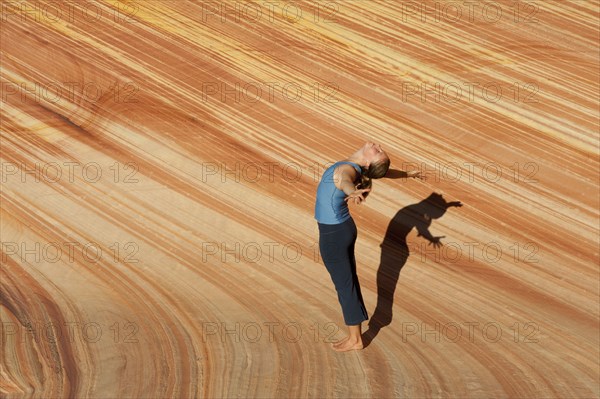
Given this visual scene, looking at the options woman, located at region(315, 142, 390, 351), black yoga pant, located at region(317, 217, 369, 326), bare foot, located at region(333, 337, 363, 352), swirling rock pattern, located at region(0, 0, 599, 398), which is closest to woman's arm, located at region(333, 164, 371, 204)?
woman, located at region(315, 142, 390, 351)

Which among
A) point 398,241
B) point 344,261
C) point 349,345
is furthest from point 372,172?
point 398,241

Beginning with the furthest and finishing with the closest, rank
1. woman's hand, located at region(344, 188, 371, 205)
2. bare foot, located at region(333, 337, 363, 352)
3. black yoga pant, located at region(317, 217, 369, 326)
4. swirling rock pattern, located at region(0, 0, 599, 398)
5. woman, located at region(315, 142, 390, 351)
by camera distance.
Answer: bare foot, located at region(333, 337, 363, 352) → swirling rock pattern, located at region(0, 0, 599, 398) → black yoga pant, located at region(317, 217, 369, 326) → woman, located at region(315, 142, 390, 351) → woman's hand, located at region(344, 188, 371, 205)

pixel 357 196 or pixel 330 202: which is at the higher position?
pixel 357 196

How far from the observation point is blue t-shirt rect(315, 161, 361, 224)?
5.20m

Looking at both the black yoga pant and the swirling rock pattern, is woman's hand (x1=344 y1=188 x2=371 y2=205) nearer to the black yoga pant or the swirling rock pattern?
the black yoga pant

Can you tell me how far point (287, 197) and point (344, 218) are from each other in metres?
2.20

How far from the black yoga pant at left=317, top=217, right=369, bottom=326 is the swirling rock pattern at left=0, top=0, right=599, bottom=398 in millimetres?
320

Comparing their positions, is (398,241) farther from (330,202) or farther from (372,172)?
(330,202)

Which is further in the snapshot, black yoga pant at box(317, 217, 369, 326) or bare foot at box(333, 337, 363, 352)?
bare foot at box(333, 337, 363, 352)

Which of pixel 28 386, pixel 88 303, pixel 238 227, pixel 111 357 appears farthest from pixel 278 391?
pixel 238 227

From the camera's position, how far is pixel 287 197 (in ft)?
24.5

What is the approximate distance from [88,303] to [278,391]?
174 centimetres

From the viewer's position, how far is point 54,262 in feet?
22.1

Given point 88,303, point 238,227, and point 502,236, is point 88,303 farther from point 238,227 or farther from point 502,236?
point 502,236
